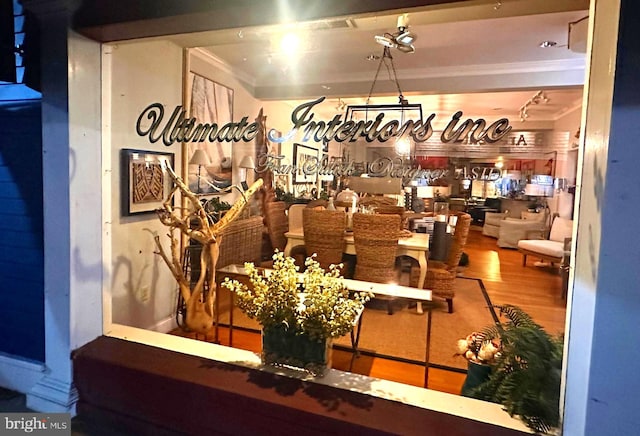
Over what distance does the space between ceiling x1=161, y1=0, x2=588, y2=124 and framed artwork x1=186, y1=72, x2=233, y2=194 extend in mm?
336

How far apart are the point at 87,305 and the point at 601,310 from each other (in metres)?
2.33

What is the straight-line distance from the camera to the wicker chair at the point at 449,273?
12.9 ft

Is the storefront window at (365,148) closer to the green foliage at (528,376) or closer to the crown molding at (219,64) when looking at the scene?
the crown molding at (219,64)

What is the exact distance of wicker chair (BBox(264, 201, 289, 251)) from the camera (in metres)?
3.93

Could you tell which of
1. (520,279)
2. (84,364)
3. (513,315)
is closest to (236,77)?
(84,364)

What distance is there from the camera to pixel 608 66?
131cm

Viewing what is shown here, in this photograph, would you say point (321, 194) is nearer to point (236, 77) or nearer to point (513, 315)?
point (236, 77)

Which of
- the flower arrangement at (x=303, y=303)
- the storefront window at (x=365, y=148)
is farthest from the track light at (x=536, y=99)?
the flower arrangement at (x=303, y=303)

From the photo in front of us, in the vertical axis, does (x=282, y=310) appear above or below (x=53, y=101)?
below

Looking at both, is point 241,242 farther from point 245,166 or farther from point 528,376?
point 528,376

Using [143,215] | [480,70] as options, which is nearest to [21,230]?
[143,215]

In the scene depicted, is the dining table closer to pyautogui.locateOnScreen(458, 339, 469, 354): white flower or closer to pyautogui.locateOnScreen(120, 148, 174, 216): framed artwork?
pyautogui.locateOnScreen(120, 148, 174, 216): framed artwork

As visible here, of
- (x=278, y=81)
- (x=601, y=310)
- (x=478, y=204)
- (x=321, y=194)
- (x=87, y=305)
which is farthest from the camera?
(x=278, y=81)

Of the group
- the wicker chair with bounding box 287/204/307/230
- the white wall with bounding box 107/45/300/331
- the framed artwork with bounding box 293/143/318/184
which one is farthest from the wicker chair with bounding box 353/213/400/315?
the white wall with bounding box 107/45/300/331
